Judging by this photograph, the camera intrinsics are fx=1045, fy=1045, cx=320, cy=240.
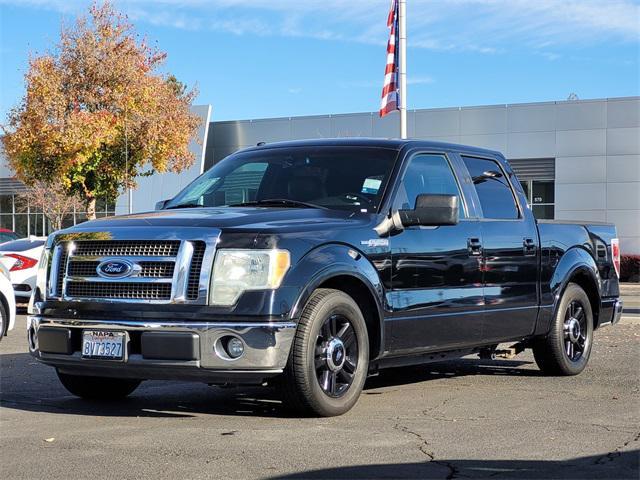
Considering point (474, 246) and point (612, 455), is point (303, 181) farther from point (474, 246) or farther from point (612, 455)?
point (612, 455)

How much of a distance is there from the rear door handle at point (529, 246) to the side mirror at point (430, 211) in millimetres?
1523

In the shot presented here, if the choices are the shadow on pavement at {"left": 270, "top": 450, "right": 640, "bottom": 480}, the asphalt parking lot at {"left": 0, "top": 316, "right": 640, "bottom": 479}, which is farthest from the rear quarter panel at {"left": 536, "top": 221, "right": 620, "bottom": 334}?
the shadow on pavement at {"left": 270, "top": 450, "right": 640, "bottom": 480}

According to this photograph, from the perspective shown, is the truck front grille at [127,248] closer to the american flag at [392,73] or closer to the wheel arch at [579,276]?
the wheel arch at [579,276]

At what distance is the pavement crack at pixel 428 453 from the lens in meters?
5.20

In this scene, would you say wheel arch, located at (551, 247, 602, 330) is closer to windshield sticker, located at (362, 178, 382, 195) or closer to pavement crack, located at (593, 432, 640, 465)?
windshield sticker, located at (362, 178, 382, 195)

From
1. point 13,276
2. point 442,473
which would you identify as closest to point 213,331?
point 442,473

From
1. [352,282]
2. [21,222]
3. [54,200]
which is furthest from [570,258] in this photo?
[21,222]

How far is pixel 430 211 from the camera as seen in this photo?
751cm

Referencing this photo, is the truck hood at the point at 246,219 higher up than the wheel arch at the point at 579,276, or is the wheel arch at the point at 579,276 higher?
the truck hood at the point at 246,219

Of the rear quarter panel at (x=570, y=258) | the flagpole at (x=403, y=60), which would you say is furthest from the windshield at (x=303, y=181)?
the flagpole at (x=403, y=60)

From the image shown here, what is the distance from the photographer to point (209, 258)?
255 inches

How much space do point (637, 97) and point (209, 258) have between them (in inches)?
1164

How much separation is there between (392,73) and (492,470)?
1870 centimetres


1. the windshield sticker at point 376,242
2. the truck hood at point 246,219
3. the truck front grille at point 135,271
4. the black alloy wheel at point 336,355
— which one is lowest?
the black alloy wheel at point 336,355
